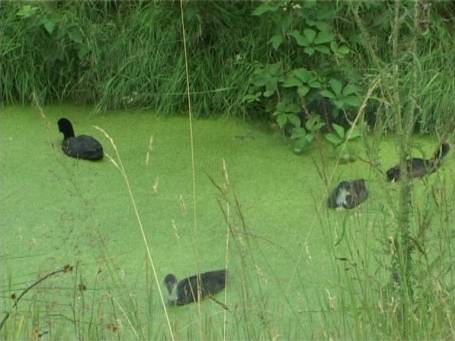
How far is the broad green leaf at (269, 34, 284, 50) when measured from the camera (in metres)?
3.96

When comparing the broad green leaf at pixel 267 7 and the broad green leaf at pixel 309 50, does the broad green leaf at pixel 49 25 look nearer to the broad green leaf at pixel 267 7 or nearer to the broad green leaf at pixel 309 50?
the broad green leaf at pixel 267 7

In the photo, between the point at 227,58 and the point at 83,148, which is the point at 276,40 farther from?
the point at 83,148

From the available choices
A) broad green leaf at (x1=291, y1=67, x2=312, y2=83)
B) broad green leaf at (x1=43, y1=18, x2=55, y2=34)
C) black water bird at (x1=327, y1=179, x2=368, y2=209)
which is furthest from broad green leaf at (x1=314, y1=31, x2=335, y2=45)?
broad green leaf at (x1=43, y1=18, x2=55, y2=34)

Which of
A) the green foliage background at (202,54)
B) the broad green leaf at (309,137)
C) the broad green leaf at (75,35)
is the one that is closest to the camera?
the broad green leaf at (309,137)

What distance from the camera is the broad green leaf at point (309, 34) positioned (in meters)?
3.96

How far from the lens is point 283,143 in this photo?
13.1 feet

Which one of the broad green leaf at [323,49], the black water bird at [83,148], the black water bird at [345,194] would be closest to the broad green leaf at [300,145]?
the broad green leaf at [323,49]

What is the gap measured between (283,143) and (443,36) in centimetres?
80

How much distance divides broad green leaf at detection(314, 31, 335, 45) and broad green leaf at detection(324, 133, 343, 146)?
0.36 m

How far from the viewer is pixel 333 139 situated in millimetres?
3826

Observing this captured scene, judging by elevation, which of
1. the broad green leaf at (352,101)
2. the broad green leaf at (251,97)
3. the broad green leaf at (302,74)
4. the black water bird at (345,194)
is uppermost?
the broad green leaf at (302,74)

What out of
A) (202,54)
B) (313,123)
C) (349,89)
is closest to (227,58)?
(202,54)

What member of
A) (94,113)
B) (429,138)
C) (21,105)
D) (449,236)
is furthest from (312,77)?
(449,236)

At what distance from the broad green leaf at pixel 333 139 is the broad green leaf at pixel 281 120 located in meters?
0.17
